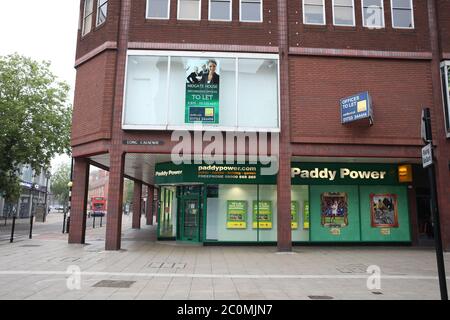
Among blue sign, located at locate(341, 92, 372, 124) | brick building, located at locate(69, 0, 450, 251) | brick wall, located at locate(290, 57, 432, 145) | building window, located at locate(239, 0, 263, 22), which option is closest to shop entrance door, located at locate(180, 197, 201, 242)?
brick building, located at locate(69, 0, 450, 251)

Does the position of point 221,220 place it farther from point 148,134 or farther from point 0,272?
point 0,272

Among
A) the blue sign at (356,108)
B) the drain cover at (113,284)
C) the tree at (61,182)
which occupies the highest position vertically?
the tree at (61,182)

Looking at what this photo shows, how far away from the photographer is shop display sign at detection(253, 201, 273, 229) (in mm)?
17078

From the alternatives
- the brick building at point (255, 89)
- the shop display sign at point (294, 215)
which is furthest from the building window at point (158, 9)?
the shop display sign at point (294, 215)

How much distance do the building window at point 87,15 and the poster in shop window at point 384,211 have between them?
15.6 metres

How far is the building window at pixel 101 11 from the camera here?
644 inches

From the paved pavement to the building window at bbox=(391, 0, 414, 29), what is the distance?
9.81 m

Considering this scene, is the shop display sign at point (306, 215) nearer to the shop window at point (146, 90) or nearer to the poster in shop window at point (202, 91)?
the poster in shop window at point (202, 91)

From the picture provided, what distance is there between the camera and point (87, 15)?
690 inches

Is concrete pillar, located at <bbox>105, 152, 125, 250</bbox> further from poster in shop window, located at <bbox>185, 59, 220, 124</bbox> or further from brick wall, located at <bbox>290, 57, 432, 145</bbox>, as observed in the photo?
brick wall, located at <bbox>290, 57, 432, 145</bbox>

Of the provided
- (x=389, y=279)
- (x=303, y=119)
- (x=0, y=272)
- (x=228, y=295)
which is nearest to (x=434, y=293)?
(x=389, y=279)

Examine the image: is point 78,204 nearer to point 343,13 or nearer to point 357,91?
point 357,91

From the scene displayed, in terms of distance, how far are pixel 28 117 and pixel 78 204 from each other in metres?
16.6
